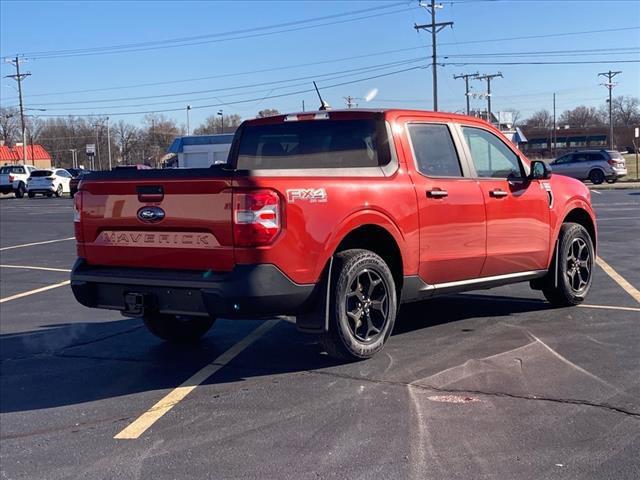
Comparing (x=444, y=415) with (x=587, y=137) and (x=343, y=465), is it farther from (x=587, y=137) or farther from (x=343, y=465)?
(x=587, y=137)

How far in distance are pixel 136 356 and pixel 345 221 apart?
2372 millimetres

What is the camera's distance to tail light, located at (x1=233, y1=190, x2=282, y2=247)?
476 cm

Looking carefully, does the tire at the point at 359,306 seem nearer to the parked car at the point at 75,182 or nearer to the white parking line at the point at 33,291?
the parked car at the point at 75,182

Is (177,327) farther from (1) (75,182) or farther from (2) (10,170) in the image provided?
(2) (10,170)

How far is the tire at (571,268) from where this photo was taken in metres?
7.40

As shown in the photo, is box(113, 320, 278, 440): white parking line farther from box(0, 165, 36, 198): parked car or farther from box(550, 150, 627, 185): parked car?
box(0, 165, 36, 198): parked car

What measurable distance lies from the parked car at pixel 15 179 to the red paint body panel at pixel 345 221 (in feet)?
147

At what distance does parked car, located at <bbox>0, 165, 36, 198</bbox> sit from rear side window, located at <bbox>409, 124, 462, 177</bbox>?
149ft

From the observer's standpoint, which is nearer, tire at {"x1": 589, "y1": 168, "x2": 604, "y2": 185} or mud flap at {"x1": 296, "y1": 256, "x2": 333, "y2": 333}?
mud flap at {"x1": 296, "y1": 256, "x2": 333, "y2": 333}

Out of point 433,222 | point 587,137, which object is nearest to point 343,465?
point 433,222

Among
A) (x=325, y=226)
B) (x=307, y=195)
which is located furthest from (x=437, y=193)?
(x=307, y=195)

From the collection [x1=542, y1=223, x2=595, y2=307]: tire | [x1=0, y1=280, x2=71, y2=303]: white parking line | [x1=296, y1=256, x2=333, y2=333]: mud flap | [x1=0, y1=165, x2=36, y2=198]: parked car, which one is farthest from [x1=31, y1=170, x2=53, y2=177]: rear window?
[x1=296, y1=256, x2=333, y2=333]: mud flap

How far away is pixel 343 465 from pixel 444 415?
3.04 feet

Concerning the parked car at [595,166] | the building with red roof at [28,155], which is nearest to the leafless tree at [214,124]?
the building with red roof at [28,155]
